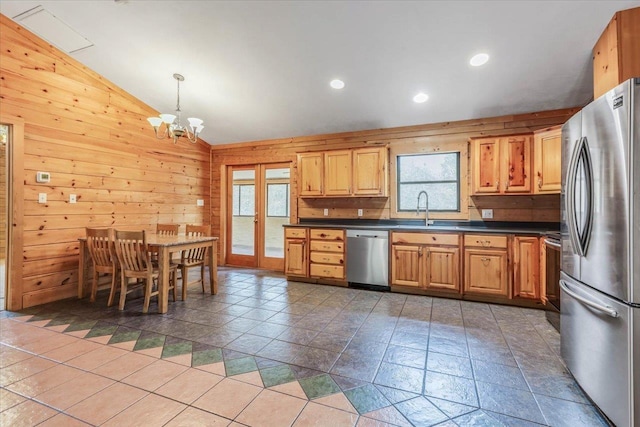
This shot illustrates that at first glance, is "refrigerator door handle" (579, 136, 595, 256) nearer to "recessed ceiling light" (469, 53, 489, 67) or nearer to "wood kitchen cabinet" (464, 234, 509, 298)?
"recessed ceiling light" (469, 53, 489, 67)

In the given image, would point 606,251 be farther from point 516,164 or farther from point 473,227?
point 473,227

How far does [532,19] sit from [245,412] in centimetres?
367

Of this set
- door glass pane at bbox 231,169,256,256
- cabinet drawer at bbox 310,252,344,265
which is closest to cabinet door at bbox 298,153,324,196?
cabinet drawer at bbox 310,252,344,265

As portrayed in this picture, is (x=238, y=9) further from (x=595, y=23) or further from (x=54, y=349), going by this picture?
(x=54, y=349)

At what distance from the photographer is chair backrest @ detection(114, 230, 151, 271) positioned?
312cm

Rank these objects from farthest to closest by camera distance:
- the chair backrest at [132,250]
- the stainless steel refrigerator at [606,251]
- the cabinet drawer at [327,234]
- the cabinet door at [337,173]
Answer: the cabinet door at [337,173], the cabinet drawer at [327,234], the chair backrest at [132,250], the stainless steel refrigerator at [606,251]

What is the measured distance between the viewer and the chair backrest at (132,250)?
10.2 feet

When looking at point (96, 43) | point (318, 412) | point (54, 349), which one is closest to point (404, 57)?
point (318, 412)

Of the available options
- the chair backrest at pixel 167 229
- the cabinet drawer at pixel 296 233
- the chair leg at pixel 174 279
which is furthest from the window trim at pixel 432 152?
the chair backrest at pixel 167 229

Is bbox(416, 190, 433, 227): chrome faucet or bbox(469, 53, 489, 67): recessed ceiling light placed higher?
bbox(469, 53, 489, 67): recessed ceiling light

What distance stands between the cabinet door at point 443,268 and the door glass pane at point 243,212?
3301 millimetres

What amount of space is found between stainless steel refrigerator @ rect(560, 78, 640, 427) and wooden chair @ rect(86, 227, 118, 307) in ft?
13.6

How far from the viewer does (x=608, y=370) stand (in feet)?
5.11

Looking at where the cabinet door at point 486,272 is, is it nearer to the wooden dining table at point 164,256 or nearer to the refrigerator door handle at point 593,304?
the refrigerator door handle at point 593,304
